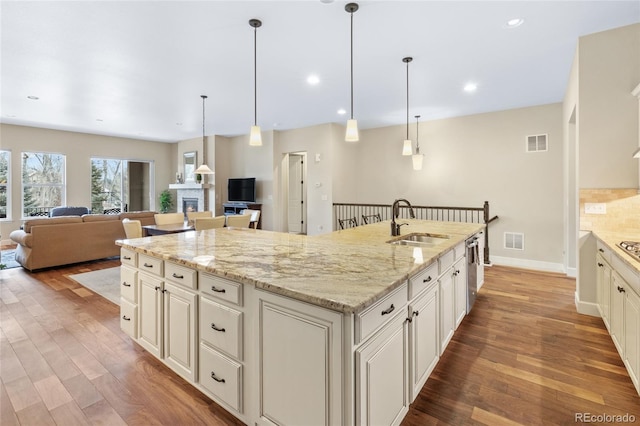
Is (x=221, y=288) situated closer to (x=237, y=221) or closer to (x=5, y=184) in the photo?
(x=237, y=221)

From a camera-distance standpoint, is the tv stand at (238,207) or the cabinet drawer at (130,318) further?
the tv stand at (238,207)

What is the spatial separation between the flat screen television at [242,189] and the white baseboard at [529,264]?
5694 millimetres

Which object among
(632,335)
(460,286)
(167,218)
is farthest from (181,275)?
(167,218)

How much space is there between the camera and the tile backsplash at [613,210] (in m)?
2.98

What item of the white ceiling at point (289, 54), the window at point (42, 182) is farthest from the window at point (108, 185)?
the white ceiling at point (289, 54)

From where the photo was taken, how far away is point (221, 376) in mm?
1747

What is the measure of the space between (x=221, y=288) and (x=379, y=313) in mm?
870

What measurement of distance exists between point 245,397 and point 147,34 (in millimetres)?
3449

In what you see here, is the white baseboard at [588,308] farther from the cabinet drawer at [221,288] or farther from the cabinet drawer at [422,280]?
the cabinet drawer at [221,288]

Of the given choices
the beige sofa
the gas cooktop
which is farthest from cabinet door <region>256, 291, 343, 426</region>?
the beige sofa

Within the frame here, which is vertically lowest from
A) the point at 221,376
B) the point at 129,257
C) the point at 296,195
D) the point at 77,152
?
the point at 221,376

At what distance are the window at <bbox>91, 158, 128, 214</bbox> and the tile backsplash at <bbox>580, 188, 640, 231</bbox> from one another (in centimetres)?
1079

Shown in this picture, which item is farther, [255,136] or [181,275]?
[255,136]

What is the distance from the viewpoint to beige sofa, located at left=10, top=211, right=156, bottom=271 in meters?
4.79
